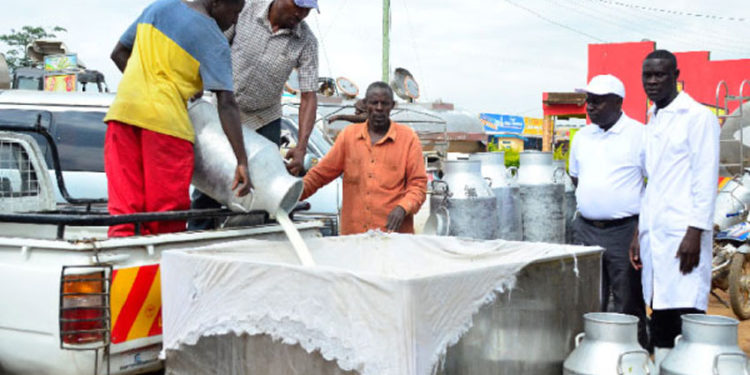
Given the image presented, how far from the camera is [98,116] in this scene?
7.01 meters

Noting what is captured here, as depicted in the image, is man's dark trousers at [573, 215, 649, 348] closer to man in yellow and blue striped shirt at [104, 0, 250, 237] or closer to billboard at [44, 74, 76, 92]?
man in yellow and blue striped shirt at [104, 0, 250, 237]

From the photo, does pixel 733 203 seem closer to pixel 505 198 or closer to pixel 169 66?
pixel 505 198

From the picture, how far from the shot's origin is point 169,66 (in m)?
3.42

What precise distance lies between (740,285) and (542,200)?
2.37 meters

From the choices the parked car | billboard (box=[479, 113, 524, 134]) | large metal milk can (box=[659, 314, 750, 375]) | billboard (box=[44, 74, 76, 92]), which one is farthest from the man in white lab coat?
billboard (box=[479, 113, 524, 134])

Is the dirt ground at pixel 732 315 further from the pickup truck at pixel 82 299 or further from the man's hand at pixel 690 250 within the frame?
the pickup truck at pixel 82 299

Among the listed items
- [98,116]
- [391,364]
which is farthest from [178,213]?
[98,116]

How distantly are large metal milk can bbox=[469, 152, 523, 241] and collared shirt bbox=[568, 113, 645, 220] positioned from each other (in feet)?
2.89

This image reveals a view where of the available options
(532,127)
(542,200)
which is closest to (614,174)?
(542,200)

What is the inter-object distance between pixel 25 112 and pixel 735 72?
12622mm

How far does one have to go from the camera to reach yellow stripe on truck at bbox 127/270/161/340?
2.89 meters

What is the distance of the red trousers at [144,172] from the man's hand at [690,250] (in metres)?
2.31

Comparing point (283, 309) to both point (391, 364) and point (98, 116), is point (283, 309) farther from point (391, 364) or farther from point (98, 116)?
point (98, 116)

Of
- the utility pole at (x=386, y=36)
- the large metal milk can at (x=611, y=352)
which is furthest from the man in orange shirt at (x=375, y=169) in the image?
the utility pole at (x=386, y=36)
